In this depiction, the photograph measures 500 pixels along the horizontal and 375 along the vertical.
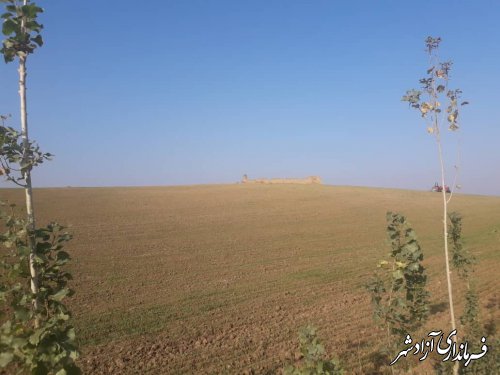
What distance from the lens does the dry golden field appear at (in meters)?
9.80

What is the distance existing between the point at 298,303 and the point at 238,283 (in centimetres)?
367

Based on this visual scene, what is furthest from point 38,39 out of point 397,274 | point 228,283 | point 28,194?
point 228,283

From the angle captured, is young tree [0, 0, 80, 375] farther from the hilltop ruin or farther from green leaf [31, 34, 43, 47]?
the hilltop ruin

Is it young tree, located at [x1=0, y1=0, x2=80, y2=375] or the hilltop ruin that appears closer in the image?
young tree, located at [x1=0, y1=0, x2=80, y2=375]

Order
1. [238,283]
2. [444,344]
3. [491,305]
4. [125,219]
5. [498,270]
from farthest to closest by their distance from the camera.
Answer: [125,219] → [498,270] → [238,283] → [491,305] → [444,344]

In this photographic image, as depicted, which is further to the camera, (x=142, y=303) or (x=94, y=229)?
(x=94, y=229)

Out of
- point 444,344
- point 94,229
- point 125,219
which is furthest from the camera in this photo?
point 125,219

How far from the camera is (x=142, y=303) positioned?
1410 cm

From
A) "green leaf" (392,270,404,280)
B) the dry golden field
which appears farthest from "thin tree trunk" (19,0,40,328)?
"green leaf" (392,270,404,280)

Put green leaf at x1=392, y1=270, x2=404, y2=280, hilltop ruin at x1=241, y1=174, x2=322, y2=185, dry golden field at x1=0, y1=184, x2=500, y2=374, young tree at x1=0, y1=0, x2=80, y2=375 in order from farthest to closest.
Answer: hilltop ruin at x1=241, y1=174, x2=322, y2=185, dry golden field at x1=0, y1=184, x2=500, y2=374, green leaf at x1=392, y1=270, x2=404, y2=280, young tree at x1=0, y1=0, x2=80, y2=375

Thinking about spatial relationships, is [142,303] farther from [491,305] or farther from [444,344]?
[491,305]

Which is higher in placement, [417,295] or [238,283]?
[417,295]

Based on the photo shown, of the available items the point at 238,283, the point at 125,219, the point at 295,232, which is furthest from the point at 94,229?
the point at 238,283

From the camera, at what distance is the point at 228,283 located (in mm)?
17047
